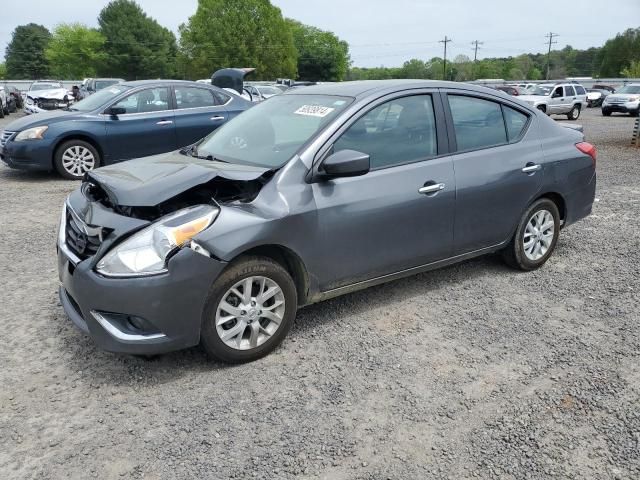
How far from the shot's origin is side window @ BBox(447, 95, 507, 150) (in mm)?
4293

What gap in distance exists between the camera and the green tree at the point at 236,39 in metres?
72.2

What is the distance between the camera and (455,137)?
4.24m

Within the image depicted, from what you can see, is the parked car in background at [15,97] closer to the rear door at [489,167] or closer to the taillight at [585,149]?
the rear door at [489,167]

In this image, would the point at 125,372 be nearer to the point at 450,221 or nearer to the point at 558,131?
the point at 450,221

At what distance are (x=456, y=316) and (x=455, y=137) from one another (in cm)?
135

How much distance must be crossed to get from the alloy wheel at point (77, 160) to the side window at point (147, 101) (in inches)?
36.8

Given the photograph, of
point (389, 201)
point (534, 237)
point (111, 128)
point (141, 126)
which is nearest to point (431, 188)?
point (389, 201)

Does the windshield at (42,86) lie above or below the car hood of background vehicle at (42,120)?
above

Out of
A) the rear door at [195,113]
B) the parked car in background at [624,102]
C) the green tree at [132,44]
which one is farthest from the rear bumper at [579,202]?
the green tree at [132,44]

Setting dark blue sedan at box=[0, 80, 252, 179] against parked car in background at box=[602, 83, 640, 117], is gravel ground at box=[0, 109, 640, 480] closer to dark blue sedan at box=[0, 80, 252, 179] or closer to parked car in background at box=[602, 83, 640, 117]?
dark blue sedan at box=[0, 80, 252, 179]

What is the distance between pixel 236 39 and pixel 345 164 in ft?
245

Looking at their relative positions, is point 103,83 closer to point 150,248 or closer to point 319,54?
point 150,248

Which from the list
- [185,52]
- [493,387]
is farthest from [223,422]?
[185,52]

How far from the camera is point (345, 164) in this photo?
3412 mm
